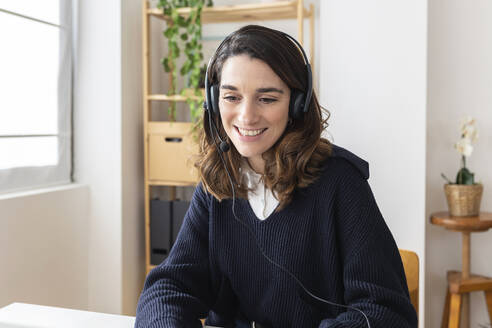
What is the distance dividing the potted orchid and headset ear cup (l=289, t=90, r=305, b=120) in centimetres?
155

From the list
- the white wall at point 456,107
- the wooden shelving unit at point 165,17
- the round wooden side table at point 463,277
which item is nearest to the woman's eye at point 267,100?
the round wooden side table at point 463,277

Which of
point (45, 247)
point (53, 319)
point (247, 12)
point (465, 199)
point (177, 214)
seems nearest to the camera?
point (53, 319)

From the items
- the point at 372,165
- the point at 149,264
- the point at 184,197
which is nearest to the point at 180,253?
the point at 372,165

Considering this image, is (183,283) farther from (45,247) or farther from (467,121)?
(467,121)

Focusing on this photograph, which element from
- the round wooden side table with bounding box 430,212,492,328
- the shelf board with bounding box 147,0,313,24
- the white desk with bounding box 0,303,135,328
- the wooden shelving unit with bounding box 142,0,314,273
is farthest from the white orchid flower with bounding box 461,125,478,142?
the white desk with bounding box 0,303,135,328

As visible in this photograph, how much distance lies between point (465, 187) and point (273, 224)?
1.53 m

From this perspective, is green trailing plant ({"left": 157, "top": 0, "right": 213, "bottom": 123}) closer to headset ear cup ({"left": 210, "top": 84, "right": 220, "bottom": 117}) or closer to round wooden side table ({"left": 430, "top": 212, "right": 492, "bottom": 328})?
round wooden side table ({"left": 430, "top": 212, "right": 492, "bottom": 328})

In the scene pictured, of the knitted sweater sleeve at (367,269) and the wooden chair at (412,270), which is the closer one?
the knitted sweater sleeve at (367,269)

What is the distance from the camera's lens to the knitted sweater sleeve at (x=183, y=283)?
1.03m

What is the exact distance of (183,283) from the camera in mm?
1150

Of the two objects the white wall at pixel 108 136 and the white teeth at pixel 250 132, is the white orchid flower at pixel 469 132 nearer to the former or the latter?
the white teeth at pixel 250 132

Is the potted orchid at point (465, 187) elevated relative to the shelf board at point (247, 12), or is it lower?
lower

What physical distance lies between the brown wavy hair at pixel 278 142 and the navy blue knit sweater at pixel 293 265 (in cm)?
3

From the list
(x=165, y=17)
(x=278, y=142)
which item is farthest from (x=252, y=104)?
(x=165, y=17)
